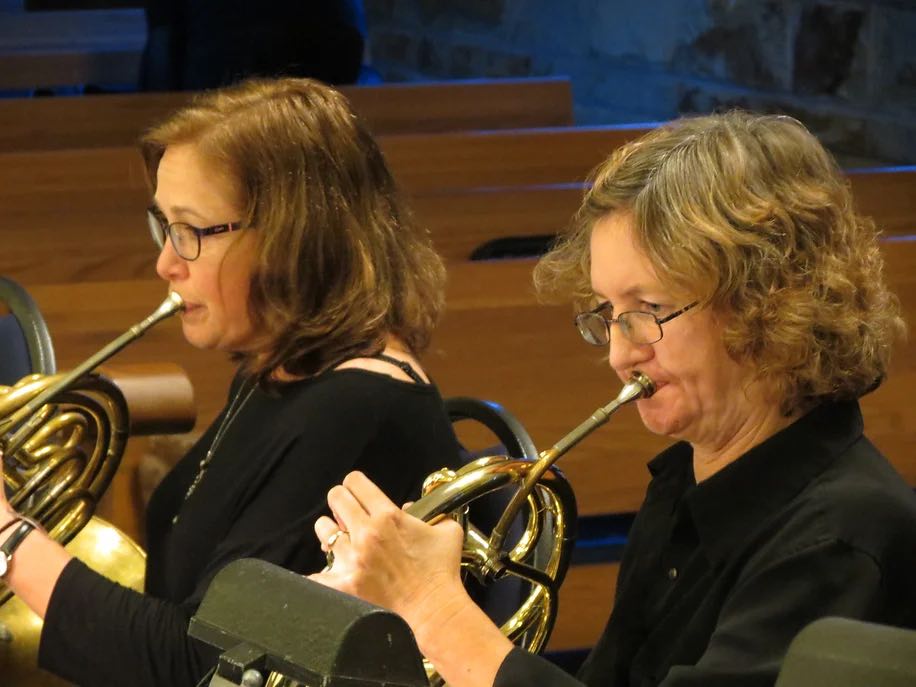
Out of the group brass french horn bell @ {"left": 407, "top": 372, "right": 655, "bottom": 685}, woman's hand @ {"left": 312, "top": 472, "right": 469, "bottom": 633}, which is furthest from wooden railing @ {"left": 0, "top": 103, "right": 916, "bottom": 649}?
woman's hand @ {"left": 312, "top": 472, "right": 469, "bottom": 633}

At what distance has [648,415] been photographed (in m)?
1.37

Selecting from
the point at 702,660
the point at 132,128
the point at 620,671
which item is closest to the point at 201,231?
the point at 620,671

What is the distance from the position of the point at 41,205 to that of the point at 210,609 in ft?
8.60

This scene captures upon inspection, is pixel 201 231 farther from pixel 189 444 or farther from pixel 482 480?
pixel 189 444

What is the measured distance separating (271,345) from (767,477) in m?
0.72

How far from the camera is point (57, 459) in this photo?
6.02ft

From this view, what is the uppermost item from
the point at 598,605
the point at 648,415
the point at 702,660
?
the point at 648,415

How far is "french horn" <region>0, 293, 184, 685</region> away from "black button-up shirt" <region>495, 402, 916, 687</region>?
674 millimetres

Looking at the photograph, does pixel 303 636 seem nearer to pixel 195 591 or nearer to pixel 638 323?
pixel 638 323

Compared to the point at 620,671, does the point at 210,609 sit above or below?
above

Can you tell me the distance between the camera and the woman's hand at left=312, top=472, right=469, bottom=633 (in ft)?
4.01

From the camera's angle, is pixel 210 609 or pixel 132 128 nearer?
pixel 210 609

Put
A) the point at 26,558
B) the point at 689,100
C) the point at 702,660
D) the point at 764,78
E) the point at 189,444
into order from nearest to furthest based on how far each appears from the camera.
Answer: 1. the point at 702,660
2. the point at 26,558
3. the point at 189,444
4. the point at 764,78
5. the point at 689,100

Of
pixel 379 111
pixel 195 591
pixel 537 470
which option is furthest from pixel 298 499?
pixel 379 111
